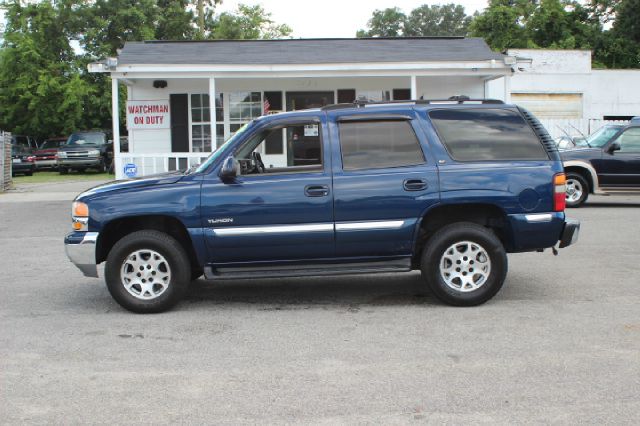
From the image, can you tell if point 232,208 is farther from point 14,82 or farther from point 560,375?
point 14,82

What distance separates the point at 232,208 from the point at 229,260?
0.50m

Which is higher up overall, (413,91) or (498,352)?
(413,91)

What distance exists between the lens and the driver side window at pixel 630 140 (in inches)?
594

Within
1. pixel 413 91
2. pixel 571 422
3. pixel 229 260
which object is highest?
pixel 413 91

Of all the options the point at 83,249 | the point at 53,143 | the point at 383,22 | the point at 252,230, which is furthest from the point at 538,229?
the point at 383,22

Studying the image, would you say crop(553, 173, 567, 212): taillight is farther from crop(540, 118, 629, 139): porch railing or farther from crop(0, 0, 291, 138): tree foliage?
crop(0, 0, 291, 138): tree foliage

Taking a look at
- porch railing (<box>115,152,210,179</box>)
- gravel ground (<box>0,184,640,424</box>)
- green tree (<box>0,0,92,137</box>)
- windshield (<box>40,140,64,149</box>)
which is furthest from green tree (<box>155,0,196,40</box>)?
gravel ground (<box>0,184,640,424</box>)

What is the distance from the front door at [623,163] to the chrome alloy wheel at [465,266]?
9.34 metres

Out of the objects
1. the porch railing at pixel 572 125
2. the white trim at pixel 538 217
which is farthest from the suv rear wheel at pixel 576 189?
the porch railing at pixel 572 125

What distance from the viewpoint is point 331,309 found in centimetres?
702

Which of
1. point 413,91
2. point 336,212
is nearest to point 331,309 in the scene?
point 336,212

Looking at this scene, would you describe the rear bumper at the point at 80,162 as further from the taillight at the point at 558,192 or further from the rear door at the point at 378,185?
the taillight at the point at 558,192

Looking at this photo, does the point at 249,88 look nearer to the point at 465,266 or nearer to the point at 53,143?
the point at 465,266

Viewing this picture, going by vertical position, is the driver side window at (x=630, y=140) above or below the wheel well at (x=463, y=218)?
above
